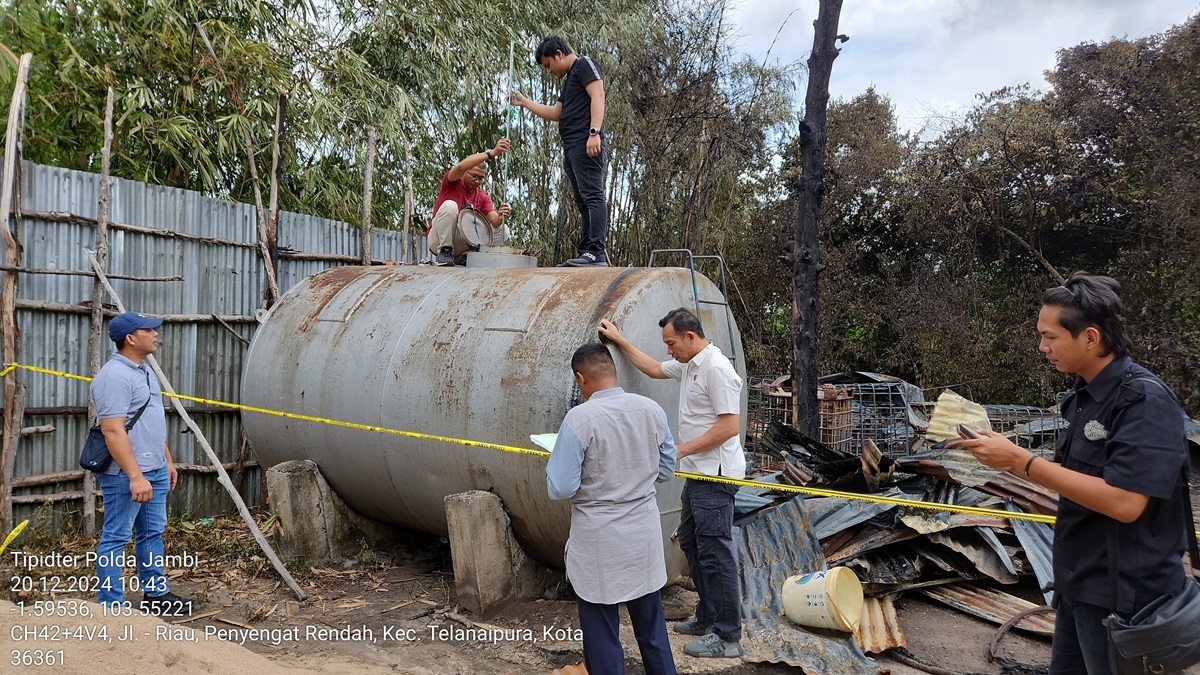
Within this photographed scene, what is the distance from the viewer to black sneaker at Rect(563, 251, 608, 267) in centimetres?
556

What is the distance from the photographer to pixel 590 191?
18.7ft

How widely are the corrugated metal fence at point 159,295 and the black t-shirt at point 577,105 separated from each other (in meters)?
2.81

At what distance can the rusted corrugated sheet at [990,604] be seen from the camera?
4.85 metres

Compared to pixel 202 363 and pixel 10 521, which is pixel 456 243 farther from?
pixel 10 521

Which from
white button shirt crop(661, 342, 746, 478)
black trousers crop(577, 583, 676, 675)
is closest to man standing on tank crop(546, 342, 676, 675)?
black trousers crop(577, 583, 676, 675)

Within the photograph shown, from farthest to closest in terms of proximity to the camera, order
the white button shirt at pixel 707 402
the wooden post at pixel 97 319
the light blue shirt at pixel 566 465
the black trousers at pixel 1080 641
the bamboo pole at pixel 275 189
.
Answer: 1. the bamboo pole at pixel 275 189
2. the wooden post at pixel 97 319
3. the white button shirt at pixel 707 402
4. the light blue shirt at pixel 566 465
5. the black trousers at pixel 1080 641

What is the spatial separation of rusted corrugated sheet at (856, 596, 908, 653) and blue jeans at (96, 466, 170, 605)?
3927 mm

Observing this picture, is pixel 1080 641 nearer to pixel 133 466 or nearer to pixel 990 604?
pixel 990 604

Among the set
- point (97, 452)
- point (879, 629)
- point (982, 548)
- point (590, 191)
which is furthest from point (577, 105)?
point (982, 548)

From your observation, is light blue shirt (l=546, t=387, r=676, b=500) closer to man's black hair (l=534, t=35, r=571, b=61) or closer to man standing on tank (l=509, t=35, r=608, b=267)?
man standing on tank (l=509, t=35, r=608, b=267)

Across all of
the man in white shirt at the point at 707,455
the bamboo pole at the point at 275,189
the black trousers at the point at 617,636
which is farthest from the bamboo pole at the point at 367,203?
the black trousers at the point at 617,636

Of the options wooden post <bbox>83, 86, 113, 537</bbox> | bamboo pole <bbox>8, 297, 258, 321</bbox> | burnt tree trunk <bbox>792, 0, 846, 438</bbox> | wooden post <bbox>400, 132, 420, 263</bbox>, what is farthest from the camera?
wooden post <bbox>400, 132, 420, 263</bbox>

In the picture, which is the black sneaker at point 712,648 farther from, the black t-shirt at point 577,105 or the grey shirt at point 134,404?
the black t-shirt at point 577,105

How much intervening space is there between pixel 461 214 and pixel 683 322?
2607mm
